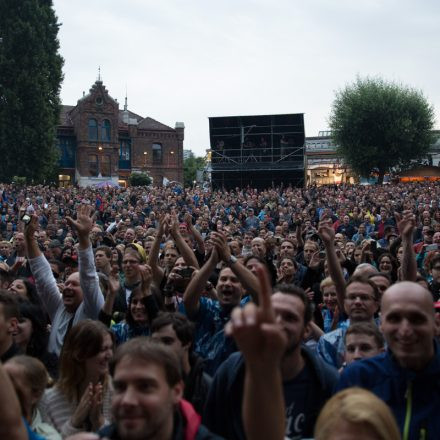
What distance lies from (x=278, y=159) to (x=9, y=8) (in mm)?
20369

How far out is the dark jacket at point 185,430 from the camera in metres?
2.18

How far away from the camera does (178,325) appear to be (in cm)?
353

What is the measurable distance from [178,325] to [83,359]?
576 mm

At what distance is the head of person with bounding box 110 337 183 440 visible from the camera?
6.82ft

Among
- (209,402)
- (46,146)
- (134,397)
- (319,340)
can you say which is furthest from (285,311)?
(46,146)

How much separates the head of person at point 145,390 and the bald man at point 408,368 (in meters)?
0.91

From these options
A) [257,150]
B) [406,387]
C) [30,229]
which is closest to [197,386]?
[406,387]

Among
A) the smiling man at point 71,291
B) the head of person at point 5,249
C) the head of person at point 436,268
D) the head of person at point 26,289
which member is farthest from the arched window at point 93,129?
the head of person at point 26,289

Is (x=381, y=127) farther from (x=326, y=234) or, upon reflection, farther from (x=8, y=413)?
(x=8, y=413)

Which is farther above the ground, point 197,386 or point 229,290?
point 229,290

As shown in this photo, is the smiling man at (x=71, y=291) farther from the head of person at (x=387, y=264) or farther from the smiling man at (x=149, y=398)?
the head of person at (x=387, y=264)

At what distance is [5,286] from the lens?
5863 millimetres

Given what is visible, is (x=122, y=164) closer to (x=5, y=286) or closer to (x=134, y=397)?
(x=5, y=286)

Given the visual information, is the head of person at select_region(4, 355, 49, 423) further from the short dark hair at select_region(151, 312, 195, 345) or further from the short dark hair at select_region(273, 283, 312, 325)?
the short dark hair at select_region(273, 283, 312, 325)
